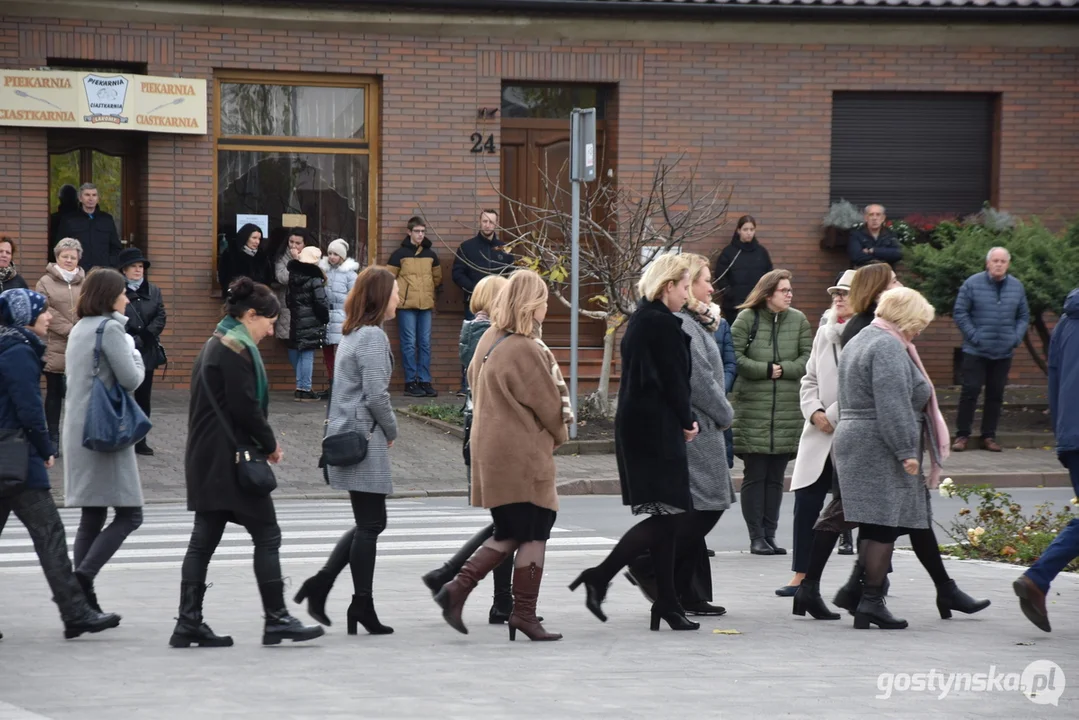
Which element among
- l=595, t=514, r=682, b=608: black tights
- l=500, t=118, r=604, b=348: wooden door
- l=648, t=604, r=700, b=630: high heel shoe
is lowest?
l=648, t=604, r=700, b=630: high heel shoe

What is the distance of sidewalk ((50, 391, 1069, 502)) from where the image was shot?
49.7 feet

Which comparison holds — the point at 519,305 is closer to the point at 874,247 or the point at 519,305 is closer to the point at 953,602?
the point at 953,602

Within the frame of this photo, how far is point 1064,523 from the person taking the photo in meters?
11.2

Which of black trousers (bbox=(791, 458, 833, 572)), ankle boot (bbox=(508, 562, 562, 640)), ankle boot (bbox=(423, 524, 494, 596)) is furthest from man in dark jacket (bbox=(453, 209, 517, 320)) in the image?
ankle boot (bbox=(508, 562, 562, 640))

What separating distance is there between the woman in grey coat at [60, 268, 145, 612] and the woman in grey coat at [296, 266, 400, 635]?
1070mm

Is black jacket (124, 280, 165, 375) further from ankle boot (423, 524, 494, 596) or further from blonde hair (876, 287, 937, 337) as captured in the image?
blonde hair (876, 287, 937, 337)

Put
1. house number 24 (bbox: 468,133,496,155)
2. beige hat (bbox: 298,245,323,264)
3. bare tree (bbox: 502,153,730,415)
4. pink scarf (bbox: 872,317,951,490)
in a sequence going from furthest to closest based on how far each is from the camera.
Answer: house number 24 (bbox: 468,133,496,155), beige hat (bbox: 298,245,323,264), bare tree (bbox: 502,153,730,415), pink scarf (bbox: 872,317,951,490)

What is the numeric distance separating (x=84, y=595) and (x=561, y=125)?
14.1 m

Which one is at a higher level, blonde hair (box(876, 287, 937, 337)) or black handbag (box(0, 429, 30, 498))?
blonde hair (box(876, 287, 937, 337))

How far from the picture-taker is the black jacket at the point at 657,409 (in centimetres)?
809

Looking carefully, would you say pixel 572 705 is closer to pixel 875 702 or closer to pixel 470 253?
pixel 875 702

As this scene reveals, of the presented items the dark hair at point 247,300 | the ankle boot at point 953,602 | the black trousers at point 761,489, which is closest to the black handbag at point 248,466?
the dark hair at point 247,300

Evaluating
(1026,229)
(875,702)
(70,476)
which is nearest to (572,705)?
(875,702)

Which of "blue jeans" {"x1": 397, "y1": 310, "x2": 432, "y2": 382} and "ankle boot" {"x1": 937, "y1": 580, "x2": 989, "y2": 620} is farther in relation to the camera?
"blue jeans" {"x1": 397, "y1": 310, "x2": 432, "y2": 382}
